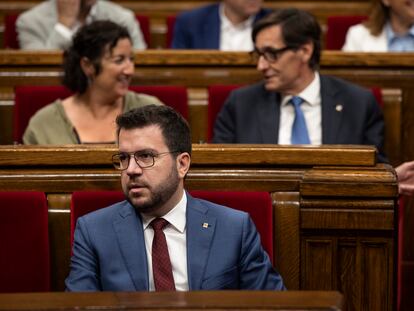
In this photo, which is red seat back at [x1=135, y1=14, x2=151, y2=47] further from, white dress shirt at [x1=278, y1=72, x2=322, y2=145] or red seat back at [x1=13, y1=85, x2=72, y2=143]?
white dress shirt at [x1=278, y1=72, x2=322, y2=145]

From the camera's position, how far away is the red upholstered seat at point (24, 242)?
1.09 m

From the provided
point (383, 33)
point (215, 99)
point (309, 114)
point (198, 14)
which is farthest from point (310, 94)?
point (198, 14)

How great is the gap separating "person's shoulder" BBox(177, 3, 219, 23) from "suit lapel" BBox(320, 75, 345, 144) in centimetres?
50

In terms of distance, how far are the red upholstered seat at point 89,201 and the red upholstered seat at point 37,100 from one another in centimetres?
52

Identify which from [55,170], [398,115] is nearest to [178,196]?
[55,170]

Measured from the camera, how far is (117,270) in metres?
0.99

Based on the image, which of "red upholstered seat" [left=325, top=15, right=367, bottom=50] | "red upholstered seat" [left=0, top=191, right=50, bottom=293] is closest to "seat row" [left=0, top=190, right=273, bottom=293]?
"red upholstered seat" [left=0, top=191, right=50, bottom=293]

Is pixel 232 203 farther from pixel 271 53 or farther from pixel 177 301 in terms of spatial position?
pixel 271 53

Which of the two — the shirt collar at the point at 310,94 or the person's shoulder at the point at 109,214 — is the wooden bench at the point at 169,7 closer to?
the shirt collar at the point at 310,94

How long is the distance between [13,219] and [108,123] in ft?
1.66

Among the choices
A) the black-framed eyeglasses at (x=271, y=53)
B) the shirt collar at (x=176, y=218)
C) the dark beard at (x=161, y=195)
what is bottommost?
the shirt collar at (x=176, y=218)

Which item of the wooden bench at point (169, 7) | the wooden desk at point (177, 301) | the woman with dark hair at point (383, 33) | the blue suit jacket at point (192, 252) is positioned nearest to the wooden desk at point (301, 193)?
the blue suit jacket at point (192, 252)

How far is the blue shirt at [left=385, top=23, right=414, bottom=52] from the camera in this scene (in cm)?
186

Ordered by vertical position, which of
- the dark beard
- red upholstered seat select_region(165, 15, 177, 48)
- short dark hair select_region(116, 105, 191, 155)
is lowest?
Answer: the dark beard
